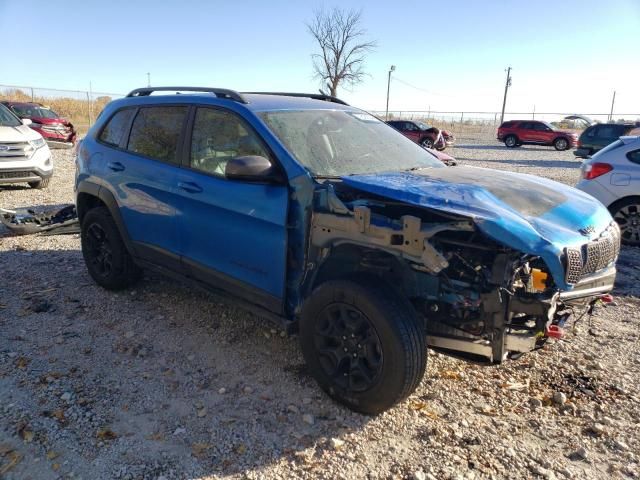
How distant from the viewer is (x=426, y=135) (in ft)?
81.7

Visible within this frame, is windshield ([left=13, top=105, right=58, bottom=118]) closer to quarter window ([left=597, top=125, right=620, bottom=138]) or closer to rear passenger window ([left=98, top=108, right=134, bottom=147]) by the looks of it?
rear passenger window ([left=98, top=108, right=134, bottom=147])

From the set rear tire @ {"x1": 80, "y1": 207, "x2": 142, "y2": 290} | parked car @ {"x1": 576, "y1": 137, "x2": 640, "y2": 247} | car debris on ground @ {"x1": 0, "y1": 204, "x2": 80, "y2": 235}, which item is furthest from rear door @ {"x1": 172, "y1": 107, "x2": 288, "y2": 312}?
parked car @ {"x1": 576, "y1": 137, "x2": 640, "y2": 247}

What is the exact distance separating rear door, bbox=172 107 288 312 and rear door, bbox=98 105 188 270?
0.17m

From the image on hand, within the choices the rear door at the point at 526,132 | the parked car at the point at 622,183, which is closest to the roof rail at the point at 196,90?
the parked car at the point at 622,183

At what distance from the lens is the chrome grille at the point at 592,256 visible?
8.90ft

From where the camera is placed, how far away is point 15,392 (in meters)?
3.22

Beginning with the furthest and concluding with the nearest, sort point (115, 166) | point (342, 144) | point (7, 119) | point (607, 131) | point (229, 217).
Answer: point (607, 131), point (7, 119), point (115, 166), point (342, 144), point (229, 217)

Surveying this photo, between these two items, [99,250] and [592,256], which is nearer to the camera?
[592,256]

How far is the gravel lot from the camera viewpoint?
2.66 meters

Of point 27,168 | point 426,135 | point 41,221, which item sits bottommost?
point 41,221

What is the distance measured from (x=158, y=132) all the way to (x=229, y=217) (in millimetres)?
→ 1279

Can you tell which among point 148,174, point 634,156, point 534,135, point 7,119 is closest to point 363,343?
point 148,174

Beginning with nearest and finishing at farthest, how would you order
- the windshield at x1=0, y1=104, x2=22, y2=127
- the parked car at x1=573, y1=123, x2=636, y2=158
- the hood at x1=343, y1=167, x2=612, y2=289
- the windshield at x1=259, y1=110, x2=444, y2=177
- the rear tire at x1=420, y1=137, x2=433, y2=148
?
the hood at x1=343, y1=167, x2=612, y2=289 < the windshield at x1=259, y1=110, x2=444, y2=177 < the windshield at x1=0, y1=104, x2=22, y2=127 < the parked car at x1=573, y1=123, x2=636, y2=158 < the rear tire at x1=420, y1=137, x2=433, y2=148

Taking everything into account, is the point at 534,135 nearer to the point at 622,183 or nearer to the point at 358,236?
the point at 622,183
